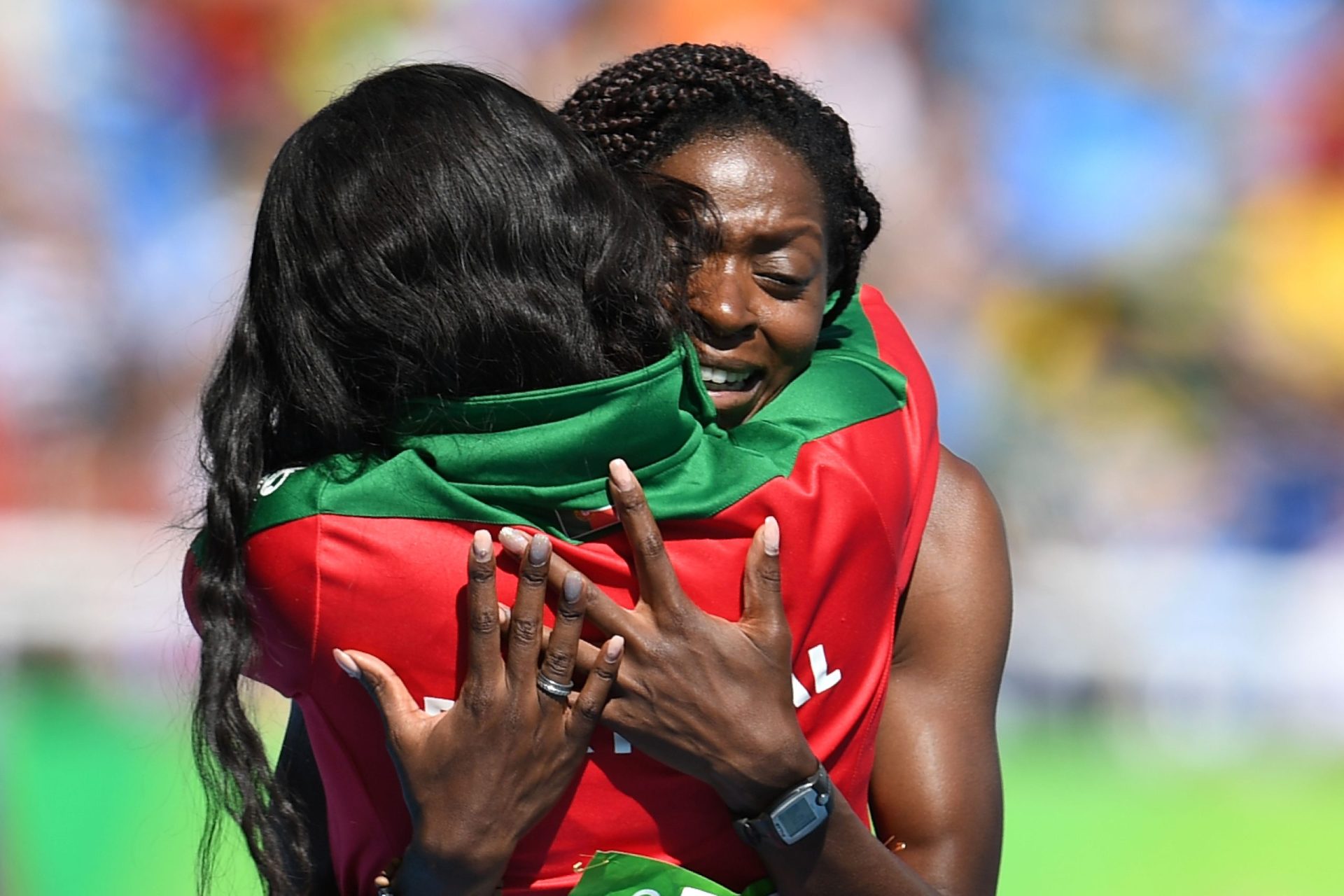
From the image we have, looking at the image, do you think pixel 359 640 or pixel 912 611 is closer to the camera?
pixel 359 640

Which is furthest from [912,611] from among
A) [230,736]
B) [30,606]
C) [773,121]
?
[30,606]

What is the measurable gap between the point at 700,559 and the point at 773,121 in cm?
61

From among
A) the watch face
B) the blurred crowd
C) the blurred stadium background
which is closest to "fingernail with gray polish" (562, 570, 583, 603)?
the watch face

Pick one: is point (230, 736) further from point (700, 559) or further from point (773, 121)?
point (773, 121)

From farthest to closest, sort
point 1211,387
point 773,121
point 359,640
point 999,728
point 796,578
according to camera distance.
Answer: point 1211,387, point 999,728, point 773,121, point 796,578, point 359,640

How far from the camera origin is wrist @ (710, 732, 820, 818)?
156 centimetres

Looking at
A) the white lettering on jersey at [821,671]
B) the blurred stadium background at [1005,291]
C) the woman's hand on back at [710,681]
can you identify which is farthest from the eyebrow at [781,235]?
the blurred stadium background at [1005,291]

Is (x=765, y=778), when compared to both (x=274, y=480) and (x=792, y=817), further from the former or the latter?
(x=274, y=480)

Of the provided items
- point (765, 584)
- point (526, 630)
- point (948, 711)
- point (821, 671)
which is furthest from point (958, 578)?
point (526, 630)

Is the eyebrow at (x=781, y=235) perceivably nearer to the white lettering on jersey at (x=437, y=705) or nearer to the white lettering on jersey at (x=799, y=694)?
the white lettering on jersey at (x=799, y=694)

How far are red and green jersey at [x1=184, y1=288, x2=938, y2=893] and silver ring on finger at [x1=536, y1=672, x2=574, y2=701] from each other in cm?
9

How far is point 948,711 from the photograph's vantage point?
1835 millimetres

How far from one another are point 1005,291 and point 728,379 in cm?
518

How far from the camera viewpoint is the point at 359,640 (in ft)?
4.94
